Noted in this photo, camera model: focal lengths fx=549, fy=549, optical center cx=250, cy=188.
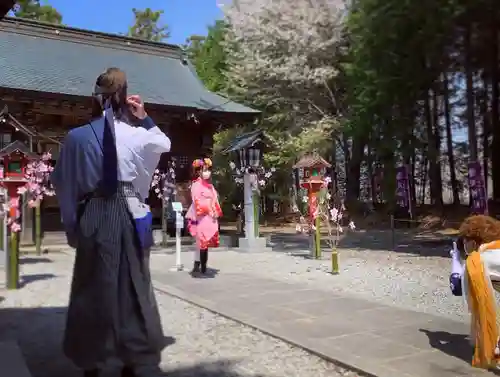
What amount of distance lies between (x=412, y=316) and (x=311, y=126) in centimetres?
1510

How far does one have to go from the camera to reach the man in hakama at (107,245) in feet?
8.61

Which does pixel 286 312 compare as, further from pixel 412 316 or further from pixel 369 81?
pixel 369 81

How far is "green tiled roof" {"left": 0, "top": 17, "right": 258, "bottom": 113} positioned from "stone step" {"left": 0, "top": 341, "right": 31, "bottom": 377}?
8.94 meters

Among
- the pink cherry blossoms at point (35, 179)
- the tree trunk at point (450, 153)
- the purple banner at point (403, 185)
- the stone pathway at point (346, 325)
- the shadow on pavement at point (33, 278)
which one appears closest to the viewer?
the stone pathway at point (346, 325)

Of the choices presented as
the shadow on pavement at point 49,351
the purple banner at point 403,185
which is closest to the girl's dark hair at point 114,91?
the shadow on pavement at point 49,351

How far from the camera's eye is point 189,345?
404 centimetres

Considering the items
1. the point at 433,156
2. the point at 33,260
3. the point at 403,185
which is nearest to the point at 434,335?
the point at 33,260

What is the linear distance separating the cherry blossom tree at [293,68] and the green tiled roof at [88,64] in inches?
170

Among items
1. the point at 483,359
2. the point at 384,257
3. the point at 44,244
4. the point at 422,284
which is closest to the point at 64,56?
the point at 44,244

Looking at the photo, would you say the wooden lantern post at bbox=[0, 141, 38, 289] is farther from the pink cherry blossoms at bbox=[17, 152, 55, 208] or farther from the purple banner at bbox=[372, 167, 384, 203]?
the purple banner at bbox=[372, 167, 384, 203]

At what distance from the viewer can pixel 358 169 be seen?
2120 centimetres

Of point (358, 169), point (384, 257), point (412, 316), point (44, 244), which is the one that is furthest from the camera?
point (358, 169)

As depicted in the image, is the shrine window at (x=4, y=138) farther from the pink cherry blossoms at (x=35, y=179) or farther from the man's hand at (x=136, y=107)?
the man's hand at (x=136, y=107)

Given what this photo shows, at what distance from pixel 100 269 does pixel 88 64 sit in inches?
501
